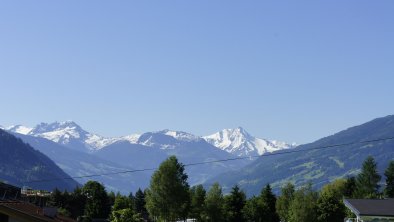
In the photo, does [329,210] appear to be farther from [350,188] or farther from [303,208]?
[350,188]

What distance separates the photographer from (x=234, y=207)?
5285 inches

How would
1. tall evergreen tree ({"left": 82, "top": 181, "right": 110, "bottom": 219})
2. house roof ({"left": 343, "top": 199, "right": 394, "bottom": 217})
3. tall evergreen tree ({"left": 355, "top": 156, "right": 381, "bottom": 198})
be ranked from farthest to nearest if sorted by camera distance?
tall evergreen tree ({"left": 355, "top": 156, "right": 381, "bottom": 198}), tall evergreen tree ({"left": 82, "top": 181, "right": 110, "bottom": 219}), house roof ({"left": 343, "top": 199, "right": 394, "bottom": 217})

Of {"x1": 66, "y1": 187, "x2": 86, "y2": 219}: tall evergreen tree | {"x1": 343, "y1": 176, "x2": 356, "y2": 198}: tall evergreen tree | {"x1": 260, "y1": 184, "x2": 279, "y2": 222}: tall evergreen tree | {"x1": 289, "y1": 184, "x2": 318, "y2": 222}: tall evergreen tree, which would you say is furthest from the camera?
{"x1": 66, "y1": 187, "x2": 86, "y2": 219}: tall evergreen tree

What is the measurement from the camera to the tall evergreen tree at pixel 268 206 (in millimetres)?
136750

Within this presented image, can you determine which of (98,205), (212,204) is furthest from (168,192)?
(98,205)

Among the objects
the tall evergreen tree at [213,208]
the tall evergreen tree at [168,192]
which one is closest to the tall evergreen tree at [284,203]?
the tall evergreen tree at [213,208]

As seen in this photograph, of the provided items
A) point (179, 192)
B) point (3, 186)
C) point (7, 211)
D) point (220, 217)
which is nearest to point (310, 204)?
point (220, 217)

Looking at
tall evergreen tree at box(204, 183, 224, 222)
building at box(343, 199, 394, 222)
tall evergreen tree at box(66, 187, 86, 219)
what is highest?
tall evergreen tree at box(66, 187, 86, 219)

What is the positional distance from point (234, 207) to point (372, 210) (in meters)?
69.1

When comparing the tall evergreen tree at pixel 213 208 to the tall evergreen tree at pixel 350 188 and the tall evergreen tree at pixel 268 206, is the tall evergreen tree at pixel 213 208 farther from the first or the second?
the tall evergreen tree at pixel 350 188

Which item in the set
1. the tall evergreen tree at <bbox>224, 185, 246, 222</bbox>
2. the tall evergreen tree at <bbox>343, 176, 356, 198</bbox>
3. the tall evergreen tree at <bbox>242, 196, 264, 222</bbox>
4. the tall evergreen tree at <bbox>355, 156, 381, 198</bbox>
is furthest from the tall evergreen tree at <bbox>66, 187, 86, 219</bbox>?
the tall evergreen tree at <bbox>355, 156, 381, 198</bbox>

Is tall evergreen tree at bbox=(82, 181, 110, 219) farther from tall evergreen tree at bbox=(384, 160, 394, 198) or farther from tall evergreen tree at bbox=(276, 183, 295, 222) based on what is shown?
tall evergreen tree at bbox=(384, 160, 394, 198)

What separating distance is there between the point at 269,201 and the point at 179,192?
35246 mm

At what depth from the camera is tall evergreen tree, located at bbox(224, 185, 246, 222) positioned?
131900mm
